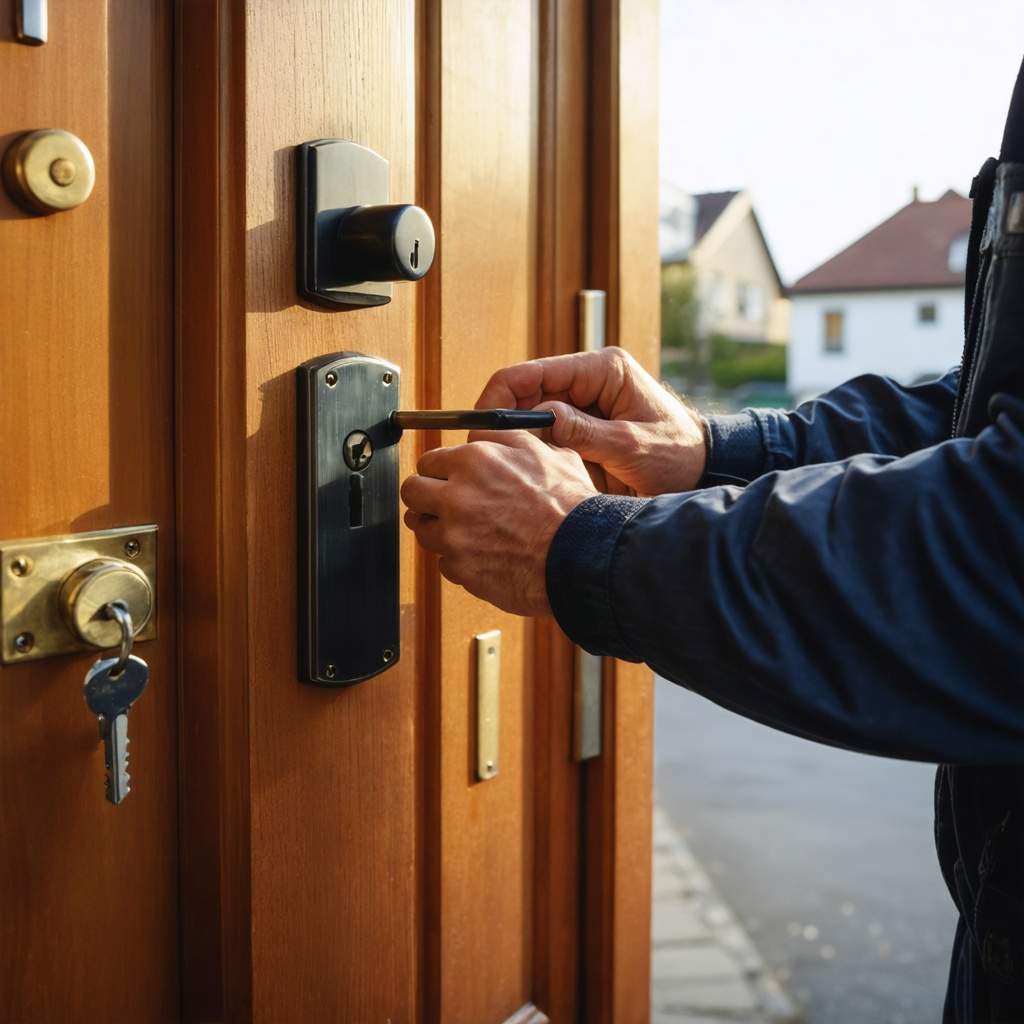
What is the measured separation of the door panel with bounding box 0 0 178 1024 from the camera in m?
0.67

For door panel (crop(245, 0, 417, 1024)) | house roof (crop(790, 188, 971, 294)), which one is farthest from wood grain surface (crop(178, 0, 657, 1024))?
house roof (crop(790, 188, 971, 294))

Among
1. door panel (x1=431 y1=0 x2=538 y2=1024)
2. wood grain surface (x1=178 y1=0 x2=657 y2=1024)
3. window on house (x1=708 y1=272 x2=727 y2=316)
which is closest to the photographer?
wood grain surface (x1=178 y1=0 x2=657 y2=1024)

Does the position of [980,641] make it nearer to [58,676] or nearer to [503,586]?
[503,586]

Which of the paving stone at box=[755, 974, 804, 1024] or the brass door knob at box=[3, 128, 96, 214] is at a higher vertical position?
the brass door knob at box=[3, 128, 96, 214]

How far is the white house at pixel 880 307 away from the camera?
70.8ft

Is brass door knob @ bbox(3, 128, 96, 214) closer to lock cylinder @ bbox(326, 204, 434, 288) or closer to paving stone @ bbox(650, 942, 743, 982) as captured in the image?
lock cylinder @ bbox(326, 204, 434, 288)

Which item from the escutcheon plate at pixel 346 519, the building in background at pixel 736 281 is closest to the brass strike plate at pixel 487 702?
the escutcheon plate at pixel 346 519

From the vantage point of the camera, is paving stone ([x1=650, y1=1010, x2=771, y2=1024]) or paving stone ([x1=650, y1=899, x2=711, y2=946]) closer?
paving stone ([x1=650, y1=1010, x2=771, y2=1024])

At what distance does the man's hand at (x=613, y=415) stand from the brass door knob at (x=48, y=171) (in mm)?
378

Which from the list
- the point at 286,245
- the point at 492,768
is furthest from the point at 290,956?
the point at 286,245

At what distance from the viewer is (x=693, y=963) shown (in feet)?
9.56

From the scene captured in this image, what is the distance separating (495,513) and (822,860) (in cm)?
313

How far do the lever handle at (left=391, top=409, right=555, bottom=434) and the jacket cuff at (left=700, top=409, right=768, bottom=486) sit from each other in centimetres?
39

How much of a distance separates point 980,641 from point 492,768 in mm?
496
